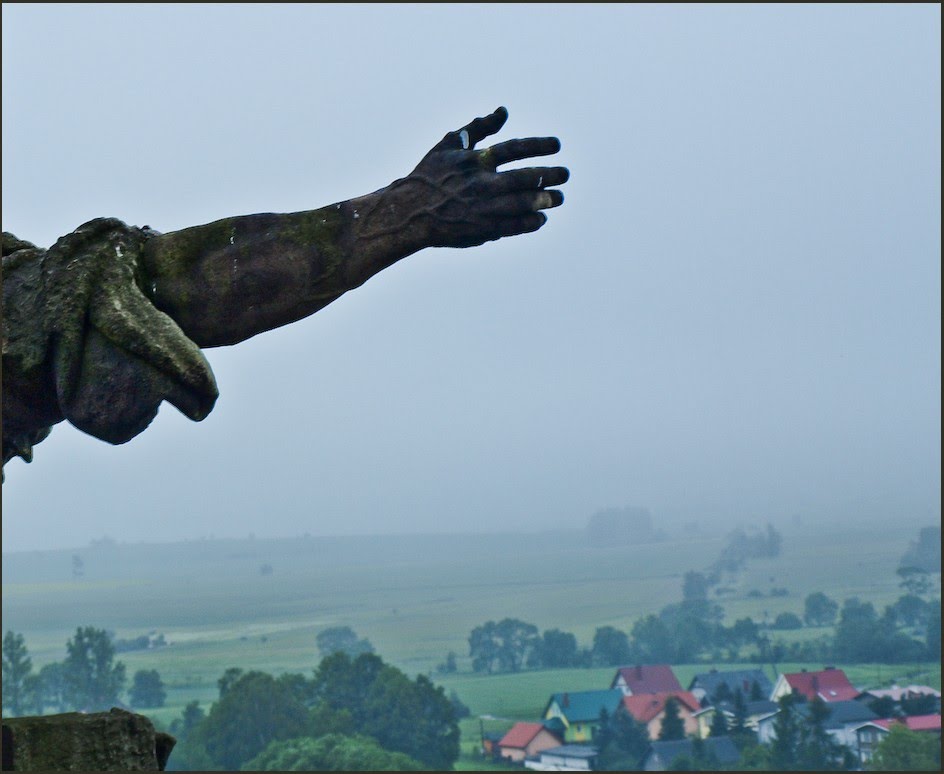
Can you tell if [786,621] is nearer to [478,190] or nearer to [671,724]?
[671,724]

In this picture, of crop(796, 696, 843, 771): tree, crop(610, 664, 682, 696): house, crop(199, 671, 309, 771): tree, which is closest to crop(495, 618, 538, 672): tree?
crop(610, 664, 682, 696): house

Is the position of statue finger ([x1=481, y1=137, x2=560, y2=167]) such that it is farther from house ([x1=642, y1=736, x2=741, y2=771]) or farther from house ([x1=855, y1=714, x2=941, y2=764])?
house ([x1=642, y1=736, x2=741, y2=771])

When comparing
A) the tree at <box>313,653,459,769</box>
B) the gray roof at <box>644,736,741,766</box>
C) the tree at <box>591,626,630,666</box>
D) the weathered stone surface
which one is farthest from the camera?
the tree at <box>591,626,630,666</box>

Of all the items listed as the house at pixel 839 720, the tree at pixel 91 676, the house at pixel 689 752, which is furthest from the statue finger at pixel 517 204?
the house at pixel 839 720

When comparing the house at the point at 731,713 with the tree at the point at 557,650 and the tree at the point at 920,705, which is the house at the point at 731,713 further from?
the tree at the point at 557,650

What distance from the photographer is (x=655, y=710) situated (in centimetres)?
4812

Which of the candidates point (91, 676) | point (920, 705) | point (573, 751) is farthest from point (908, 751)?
point (91, 676)

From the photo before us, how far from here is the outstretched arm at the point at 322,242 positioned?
5.35 m

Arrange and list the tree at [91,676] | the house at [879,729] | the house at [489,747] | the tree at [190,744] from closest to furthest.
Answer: the tree at [91,676] < the tree at [190,744] < the house at [489,747] < the house at [879,729]

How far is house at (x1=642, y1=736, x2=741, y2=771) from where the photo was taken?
44.9 m

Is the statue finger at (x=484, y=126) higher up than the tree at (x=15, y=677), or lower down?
higher up

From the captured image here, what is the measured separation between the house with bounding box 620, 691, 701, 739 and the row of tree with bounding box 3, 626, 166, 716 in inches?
681

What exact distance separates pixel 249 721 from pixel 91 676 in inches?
193

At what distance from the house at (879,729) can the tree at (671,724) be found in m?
5.80
